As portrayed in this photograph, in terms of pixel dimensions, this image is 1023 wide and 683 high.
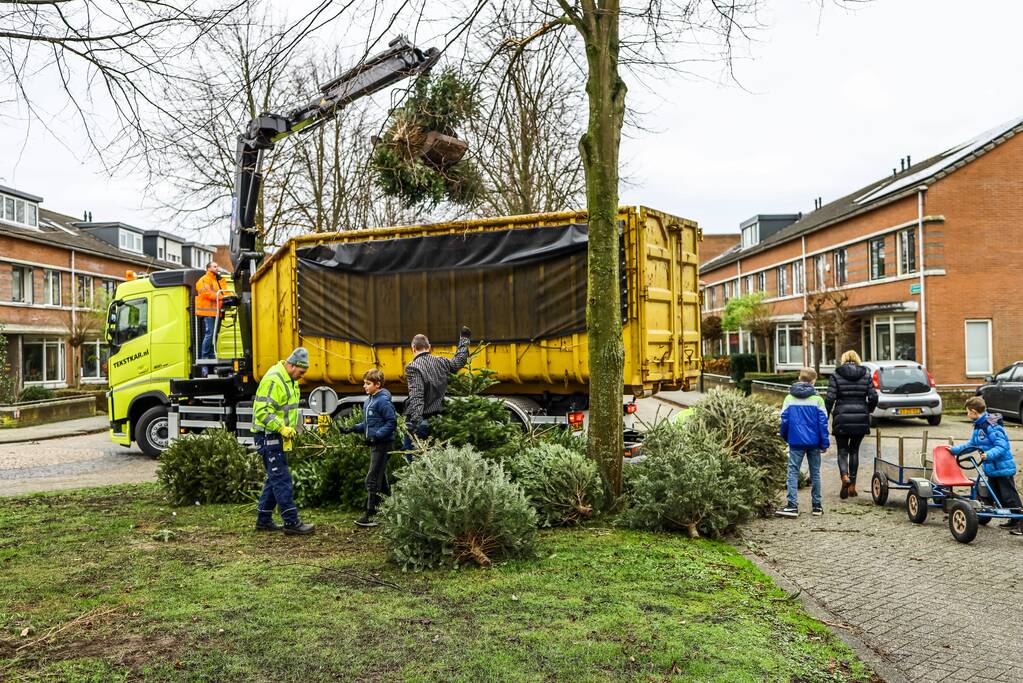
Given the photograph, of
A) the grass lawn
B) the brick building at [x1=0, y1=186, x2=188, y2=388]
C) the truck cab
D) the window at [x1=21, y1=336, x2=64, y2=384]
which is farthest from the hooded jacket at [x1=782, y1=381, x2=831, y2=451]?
the window at [x1=21, y1=336, x2=64, y2=384]

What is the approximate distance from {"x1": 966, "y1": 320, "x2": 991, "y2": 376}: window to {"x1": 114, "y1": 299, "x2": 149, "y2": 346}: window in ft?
78.2

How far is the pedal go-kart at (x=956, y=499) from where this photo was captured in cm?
715

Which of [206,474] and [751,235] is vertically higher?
[751,235]

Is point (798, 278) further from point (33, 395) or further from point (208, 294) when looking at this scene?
point (33, 395)

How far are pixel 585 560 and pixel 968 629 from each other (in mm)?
2488

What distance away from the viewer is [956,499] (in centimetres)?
746

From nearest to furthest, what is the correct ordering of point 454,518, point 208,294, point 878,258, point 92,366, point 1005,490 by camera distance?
1. point 454,518
2. point 1005,490
3. point 208,294
4. point 878,258
5. point 92,366

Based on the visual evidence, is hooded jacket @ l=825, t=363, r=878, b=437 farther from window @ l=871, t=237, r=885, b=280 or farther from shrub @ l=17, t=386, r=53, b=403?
shrub @ l=17, t=386, r=53, b=403

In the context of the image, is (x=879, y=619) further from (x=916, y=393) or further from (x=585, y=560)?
(x=916, y=393)

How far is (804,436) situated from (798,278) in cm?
3231

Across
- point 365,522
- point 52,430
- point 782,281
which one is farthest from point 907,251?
point 52,430

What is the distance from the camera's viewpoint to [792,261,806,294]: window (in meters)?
38.2

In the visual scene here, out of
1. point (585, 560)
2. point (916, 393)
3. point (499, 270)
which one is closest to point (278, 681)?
point (585, 560)

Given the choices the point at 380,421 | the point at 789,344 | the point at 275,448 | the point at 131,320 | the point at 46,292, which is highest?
the point at 46,292
